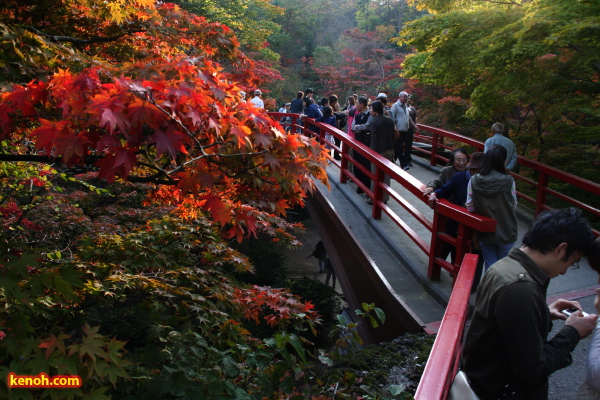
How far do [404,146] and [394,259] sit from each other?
476 cm

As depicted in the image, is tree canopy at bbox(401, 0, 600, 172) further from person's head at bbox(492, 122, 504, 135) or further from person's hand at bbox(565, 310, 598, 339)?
person's hand at bbox(565, 310, 598, 339)

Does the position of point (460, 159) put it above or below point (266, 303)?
above

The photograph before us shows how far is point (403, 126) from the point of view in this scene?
9.09 m

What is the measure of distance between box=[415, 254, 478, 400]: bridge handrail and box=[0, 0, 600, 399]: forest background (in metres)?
0.77

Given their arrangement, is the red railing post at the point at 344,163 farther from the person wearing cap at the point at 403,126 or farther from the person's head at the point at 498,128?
the person's head at the point at 498,128

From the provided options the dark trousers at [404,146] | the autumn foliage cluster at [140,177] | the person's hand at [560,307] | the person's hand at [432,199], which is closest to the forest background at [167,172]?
the autumn foliage cluster at [140,177]

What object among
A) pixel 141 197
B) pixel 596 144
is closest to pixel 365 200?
pixel 141 197

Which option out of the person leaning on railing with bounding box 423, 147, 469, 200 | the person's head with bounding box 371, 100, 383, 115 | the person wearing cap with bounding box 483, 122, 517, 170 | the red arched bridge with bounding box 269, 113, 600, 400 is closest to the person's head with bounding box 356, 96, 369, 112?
the red arched bridge with bounding box 269, 113, 600, 400

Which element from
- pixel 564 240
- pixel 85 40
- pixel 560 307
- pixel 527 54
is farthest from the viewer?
pixel 527 54

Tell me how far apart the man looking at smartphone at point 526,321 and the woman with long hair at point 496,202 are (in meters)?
2.09

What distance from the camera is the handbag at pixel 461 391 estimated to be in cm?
170

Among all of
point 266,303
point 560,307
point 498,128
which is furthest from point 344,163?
point 560,307

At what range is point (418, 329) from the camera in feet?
13.4

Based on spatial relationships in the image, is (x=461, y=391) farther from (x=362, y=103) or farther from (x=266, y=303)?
(x=362, y=103)
